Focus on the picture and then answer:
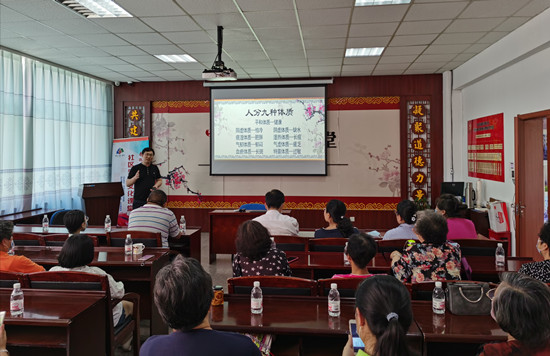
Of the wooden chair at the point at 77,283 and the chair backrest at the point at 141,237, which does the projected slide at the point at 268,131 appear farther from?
the wooden chair at the point at 77,283

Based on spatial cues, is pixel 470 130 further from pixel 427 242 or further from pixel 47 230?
pixel 47 230

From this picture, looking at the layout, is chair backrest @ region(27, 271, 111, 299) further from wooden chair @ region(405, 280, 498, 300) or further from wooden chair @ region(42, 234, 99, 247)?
wooden chair @ region(405, 280, 498, 300)

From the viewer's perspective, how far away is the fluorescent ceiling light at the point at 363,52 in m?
5.96

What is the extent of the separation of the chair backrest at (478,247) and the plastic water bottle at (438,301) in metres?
1.53

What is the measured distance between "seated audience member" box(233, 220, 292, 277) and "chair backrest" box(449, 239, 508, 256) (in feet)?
5.55

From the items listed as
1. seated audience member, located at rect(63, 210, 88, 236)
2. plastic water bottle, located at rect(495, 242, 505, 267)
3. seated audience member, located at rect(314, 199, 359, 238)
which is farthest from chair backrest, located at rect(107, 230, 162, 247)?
plastic water bottle, located at rect(495, 242, 505, 267)

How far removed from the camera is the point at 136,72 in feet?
24.1

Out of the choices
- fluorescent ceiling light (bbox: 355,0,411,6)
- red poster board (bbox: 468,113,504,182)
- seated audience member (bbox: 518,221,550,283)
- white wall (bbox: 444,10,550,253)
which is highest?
fluorescent ceiling light (bbox: 355,0,411,6)

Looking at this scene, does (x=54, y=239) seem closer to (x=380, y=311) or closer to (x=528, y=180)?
(x=380, y=311)

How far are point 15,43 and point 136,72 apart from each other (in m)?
2.16

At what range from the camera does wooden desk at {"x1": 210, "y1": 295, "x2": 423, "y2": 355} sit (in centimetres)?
180

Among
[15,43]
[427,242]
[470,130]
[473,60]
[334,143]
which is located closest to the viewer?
[427,242]

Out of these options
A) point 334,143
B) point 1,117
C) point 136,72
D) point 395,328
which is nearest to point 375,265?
point 395,328

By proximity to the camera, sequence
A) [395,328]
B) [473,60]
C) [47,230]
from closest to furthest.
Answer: [395,328] → [47,230] → [473,60]
